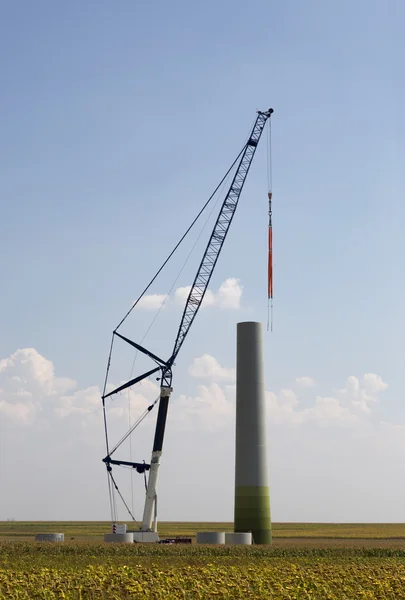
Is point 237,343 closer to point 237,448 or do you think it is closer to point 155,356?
point 237,448

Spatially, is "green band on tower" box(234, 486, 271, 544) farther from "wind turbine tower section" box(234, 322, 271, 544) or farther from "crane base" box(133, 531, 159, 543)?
"crane base" box(133, 531, 159, 543)

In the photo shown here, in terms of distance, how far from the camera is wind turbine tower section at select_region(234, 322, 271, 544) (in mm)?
78438

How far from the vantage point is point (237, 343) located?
83.1 meters

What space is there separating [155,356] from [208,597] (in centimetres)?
7364

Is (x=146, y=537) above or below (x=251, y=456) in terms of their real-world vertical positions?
below

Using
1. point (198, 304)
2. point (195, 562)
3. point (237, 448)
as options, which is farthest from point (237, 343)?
point (195, 562)

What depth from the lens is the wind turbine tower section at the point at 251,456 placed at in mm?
78438

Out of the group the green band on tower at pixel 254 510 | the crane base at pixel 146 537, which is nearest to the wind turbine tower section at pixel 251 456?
the green band on tower at pixel 254 510

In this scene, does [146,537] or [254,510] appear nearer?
[254,510]

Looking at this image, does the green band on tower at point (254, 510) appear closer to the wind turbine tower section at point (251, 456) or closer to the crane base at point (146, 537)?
the wind turbine tower section at point (251, 456)

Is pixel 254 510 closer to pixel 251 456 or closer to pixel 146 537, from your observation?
pixel 251 456

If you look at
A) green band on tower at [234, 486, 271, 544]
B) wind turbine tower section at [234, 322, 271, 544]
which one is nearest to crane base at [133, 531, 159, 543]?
wind turbine tower section at [234, 322, 271, 544]

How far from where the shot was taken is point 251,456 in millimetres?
78562

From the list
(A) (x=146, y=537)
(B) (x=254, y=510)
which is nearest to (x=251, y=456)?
(B) (x=254, y=510)
